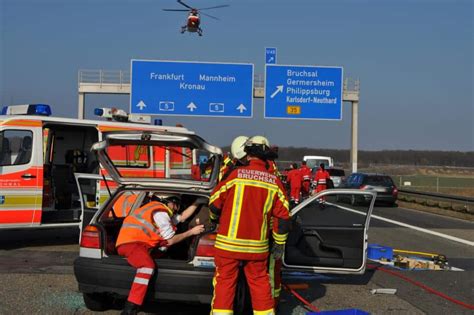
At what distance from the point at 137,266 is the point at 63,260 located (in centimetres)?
426

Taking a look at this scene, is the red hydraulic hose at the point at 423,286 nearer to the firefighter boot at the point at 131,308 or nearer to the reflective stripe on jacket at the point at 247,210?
the reflective stripe on jacket at the point at 247,210

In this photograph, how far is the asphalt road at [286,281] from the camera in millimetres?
6570

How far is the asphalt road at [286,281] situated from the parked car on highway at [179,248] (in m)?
0.44

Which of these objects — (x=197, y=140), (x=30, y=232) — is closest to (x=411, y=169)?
(x=30, y=232)

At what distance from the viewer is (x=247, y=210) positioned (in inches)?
196

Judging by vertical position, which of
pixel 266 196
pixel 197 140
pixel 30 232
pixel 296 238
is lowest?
pixel 30 232

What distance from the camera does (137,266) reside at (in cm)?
550

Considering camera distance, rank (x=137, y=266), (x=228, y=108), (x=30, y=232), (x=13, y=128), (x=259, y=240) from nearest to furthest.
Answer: (x=259, y=240) → (x=137, y=266) → (x=13, y=128) → (x=30, y=232) → (x=228, y=108)

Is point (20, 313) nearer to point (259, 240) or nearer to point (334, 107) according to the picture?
point (259, 240)

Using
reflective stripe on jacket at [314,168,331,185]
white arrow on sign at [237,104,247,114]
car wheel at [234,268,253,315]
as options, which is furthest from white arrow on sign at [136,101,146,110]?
car wheel at [234,268,253,315]

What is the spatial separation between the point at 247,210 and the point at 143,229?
1321 millimetres

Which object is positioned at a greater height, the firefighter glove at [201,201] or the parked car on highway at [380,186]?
the firefighter glove at [201,201]

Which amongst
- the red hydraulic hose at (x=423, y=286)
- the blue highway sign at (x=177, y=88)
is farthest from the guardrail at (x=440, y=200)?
the red hydraulic hose at (x=423, y=286)

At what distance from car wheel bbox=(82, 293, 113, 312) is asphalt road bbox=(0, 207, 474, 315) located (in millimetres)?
73
